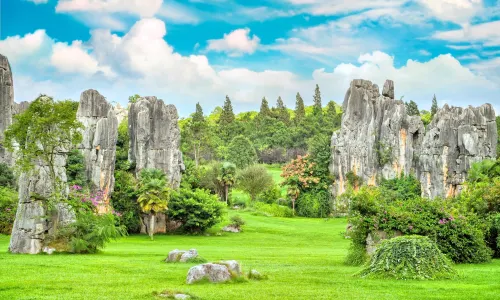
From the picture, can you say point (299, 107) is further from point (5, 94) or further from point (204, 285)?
point (204, 285)

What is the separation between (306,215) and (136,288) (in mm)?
69014

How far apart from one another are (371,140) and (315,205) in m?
11.8

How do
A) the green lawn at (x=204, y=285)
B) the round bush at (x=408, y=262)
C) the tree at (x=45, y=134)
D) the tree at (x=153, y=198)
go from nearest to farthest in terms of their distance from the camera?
the green lawn at (x=204, y=285) < the round bush at (x=408, y=262) < the tree at (x=45, y=134) < the tree at (x=153, y=198)

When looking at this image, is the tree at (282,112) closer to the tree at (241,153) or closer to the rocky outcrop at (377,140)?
the tree at (241,153)

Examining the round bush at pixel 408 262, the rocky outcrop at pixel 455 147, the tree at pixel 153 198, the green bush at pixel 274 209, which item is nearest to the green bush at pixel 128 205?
the tree at pixel 153 198

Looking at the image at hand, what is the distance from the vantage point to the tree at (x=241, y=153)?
376 ft

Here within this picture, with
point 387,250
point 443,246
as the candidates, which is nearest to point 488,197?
point 443,246

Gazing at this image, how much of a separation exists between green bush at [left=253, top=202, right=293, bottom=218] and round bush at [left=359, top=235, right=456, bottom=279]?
61381mm

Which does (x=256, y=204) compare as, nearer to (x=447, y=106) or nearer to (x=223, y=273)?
(x=447, y=106)

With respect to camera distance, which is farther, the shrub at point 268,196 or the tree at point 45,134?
the shrub at point 268,196

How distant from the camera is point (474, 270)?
2355 cm

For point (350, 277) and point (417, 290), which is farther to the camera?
point (350, 277)

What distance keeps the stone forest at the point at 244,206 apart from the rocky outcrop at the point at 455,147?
0.18m

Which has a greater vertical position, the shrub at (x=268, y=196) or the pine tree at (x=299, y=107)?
the pine tree at (x=299, y=107)
